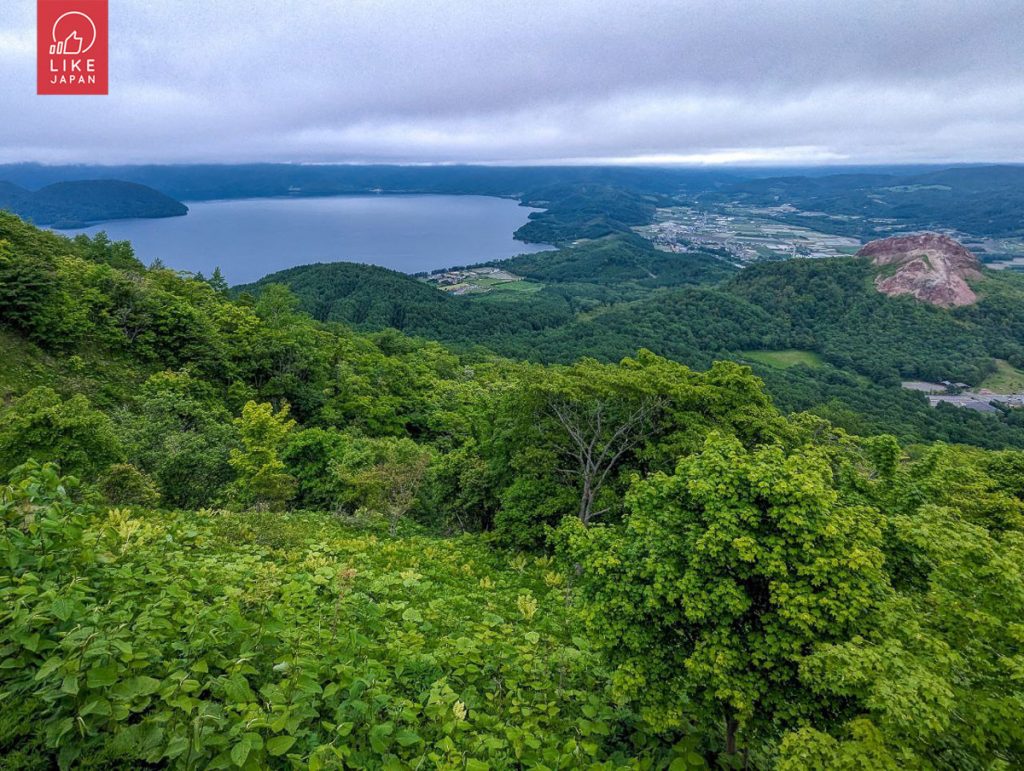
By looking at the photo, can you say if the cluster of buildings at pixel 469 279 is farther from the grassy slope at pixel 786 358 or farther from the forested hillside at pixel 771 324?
the grassy slope at pixel 786 358

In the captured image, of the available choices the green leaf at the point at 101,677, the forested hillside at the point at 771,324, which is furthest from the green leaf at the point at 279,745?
the forested hillside at the point at 771,324

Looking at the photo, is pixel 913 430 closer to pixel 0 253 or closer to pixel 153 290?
pixel 153 290

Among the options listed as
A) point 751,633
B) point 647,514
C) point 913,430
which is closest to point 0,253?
point 647,514

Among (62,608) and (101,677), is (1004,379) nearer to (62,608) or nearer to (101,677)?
(101,677)

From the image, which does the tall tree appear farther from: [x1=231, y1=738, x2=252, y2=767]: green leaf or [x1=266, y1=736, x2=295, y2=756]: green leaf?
[x1=231, y1=738, x2=252, y2=767]: green leaf

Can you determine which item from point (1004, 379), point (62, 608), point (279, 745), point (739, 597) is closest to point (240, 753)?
point (279, 745)

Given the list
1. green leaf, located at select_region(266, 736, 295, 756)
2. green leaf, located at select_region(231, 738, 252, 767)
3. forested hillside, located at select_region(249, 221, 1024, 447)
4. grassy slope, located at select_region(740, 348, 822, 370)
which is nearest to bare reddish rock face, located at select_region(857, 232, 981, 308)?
forested hillside, located at select_region(249, 221, 1024, 447)
